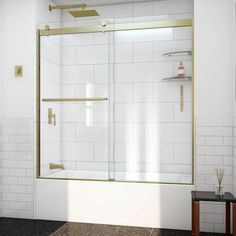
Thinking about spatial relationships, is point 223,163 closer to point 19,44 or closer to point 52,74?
point 52,74

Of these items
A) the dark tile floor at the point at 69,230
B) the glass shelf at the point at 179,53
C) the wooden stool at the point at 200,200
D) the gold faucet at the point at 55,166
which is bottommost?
the dark tile floor at the point at 69,230

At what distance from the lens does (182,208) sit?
12.0 ft

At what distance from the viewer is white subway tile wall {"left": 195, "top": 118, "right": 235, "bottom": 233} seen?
357 cm

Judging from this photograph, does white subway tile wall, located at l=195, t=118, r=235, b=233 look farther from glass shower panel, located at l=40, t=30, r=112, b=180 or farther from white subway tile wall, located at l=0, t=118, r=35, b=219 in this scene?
white subway tile wall, located at l=0, t=118, r=35, b=219

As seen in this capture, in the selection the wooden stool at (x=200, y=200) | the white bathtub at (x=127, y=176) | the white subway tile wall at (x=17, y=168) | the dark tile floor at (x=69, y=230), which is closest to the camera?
the wooden stool at (x=200, y=200)

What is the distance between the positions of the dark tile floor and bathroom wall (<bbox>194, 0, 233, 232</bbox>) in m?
0.50

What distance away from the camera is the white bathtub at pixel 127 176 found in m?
3.73

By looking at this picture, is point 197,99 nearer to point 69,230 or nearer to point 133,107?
point 133,107

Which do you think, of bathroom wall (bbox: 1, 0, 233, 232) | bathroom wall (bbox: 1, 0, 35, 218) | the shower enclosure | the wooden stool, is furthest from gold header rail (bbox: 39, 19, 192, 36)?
the wooden stool

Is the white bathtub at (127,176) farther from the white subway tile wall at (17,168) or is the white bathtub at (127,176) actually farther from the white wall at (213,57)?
the white wall at (213,57)

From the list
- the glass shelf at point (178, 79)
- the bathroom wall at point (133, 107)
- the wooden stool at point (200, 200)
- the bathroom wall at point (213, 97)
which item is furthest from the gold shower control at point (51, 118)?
the wooden stool at point (200, 200)

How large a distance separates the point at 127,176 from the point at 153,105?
2.60ft

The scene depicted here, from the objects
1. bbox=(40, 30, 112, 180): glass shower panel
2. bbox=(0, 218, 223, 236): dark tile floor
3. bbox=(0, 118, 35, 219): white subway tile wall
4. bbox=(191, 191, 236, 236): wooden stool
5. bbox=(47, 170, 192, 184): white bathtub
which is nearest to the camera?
bbox=(191, 191, 236, 236): wooden stool

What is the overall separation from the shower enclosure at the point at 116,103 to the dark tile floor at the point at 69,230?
0.49 metres
